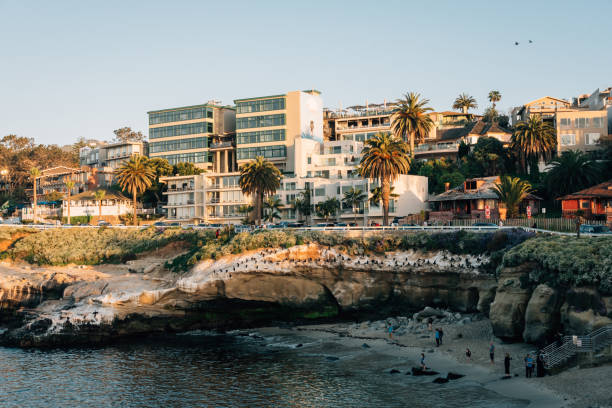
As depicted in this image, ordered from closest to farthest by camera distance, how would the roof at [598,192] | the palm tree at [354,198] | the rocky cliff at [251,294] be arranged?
the rocky cliff at [251,294] → the roof at [598,192] → the palm tree at [354,198]

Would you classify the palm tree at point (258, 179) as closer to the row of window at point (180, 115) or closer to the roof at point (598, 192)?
the roof at point (598, 192)

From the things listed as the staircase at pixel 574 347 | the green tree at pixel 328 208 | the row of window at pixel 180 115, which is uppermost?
the row of window at pixel 180 115

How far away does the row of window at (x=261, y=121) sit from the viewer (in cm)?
12462

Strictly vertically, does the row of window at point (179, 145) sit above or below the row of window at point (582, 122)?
above

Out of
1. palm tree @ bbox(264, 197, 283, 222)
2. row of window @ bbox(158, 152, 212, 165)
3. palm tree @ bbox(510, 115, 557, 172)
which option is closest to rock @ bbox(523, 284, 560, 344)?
palm tree @ bbox(510, 115, 557, 172)

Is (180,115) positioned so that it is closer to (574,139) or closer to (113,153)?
(113,153)

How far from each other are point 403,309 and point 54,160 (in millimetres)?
149597

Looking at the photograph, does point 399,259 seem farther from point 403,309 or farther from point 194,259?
point 194,259

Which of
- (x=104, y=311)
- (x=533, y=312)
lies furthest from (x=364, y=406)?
(x=104, y=311)

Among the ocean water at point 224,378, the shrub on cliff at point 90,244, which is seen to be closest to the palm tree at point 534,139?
the shrub on cliff at point 90,244

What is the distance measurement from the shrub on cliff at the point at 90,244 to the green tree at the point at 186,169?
37322 mm

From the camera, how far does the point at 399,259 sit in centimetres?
5775

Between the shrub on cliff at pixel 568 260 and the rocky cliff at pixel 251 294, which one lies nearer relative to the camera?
the shrub on cliff at pixel 568 260

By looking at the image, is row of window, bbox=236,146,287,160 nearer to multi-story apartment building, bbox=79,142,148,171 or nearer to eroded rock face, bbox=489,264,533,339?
multi-story apartment building, bbox=79,142,148,171
